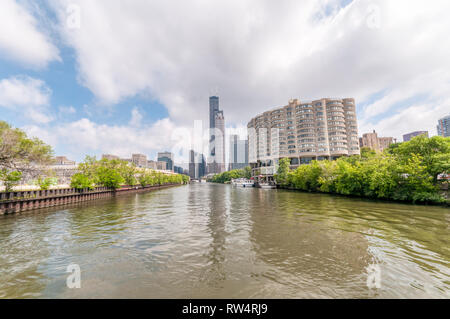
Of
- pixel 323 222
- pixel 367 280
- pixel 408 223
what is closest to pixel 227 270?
pixel 367 280

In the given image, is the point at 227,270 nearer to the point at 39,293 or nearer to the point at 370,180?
the point at 39,293

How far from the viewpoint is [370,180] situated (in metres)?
38.6

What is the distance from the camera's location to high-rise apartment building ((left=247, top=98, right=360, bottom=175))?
373 ft

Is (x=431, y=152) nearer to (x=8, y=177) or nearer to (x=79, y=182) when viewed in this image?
(x=8, y=177)

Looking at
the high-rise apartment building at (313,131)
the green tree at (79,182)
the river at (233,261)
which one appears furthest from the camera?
the high-rise apartment building at (313,131)

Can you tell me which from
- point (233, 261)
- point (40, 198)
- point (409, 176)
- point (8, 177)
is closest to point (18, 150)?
point (8, 177)

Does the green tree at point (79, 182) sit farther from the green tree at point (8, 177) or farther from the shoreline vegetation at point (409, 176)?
the shoreline vegetation at point (409, 176)

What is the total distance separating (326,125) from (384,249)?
394 feet

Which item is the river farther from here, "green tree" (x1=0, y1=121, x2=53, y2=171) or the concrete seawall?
"green tree" (x1=0, y1=121, x2=53, y2=171)

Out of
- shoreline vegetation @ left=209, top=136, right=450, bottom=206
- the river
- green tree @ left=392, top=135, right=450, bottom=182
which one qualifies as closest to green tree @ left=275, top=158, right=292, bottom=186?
shoreline vegetation @ left=209, top=136, right=450, bottom=206

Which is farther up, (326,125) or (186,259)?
(326,125)

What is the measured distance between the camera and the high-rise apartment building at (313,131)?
4473 inches

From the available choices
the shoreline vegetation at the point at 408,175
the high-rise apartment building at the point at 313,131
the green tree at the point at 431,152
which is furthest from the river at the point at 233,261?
the high-rise apartment building at the point at 313,131

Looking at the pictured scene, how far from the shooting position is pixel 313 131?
11681cm
